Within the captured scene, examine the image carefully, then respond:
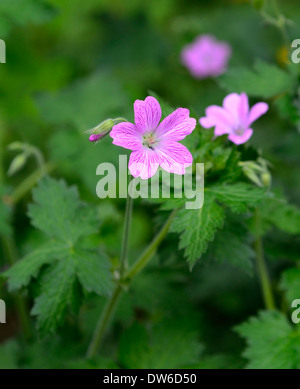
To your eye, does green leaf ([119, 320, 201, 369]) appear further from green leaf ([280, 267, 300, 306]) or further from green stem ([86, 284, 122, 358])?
green leaf ([280, 267, 300, 306])

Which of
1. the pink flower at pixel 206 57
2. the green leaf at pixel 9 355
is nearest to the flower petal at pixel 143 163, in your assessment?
the green leaf at pixel 9 355

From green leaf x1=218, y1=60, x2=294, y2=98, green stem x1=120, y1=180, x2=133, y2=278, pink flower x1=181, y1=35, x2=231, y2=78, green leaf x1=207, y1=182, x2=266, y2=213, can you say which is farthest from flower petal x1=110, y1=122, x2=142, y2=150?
pink flower x1=181, y1=35, x2=231, y2=78

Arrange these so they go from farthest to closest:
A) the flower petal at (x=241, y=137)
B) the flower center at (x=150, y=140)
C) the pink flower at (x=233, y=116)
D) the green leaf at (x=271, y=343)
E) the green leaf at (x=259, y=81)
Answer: the green leaf at (x=259, y=81) < the green leaf at (x=271, y=343) < the pink flower at (x=233, y=116) < the flower petal at (x=241, y=137) < the flower center at (x=150, y=140)

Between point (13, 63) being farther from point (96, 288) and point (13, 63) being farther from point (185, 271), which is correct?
point (96, 288)

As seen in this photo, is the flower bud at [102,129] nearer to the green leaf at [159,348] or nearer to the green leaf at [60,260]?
the green leaf at [60,260]

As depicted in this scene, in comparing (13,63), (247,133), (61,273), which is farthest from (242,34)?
(61,273)

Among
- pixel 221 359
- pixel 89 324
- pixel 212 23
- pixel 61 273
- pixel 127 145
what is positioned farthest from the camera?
pixel 212 23
